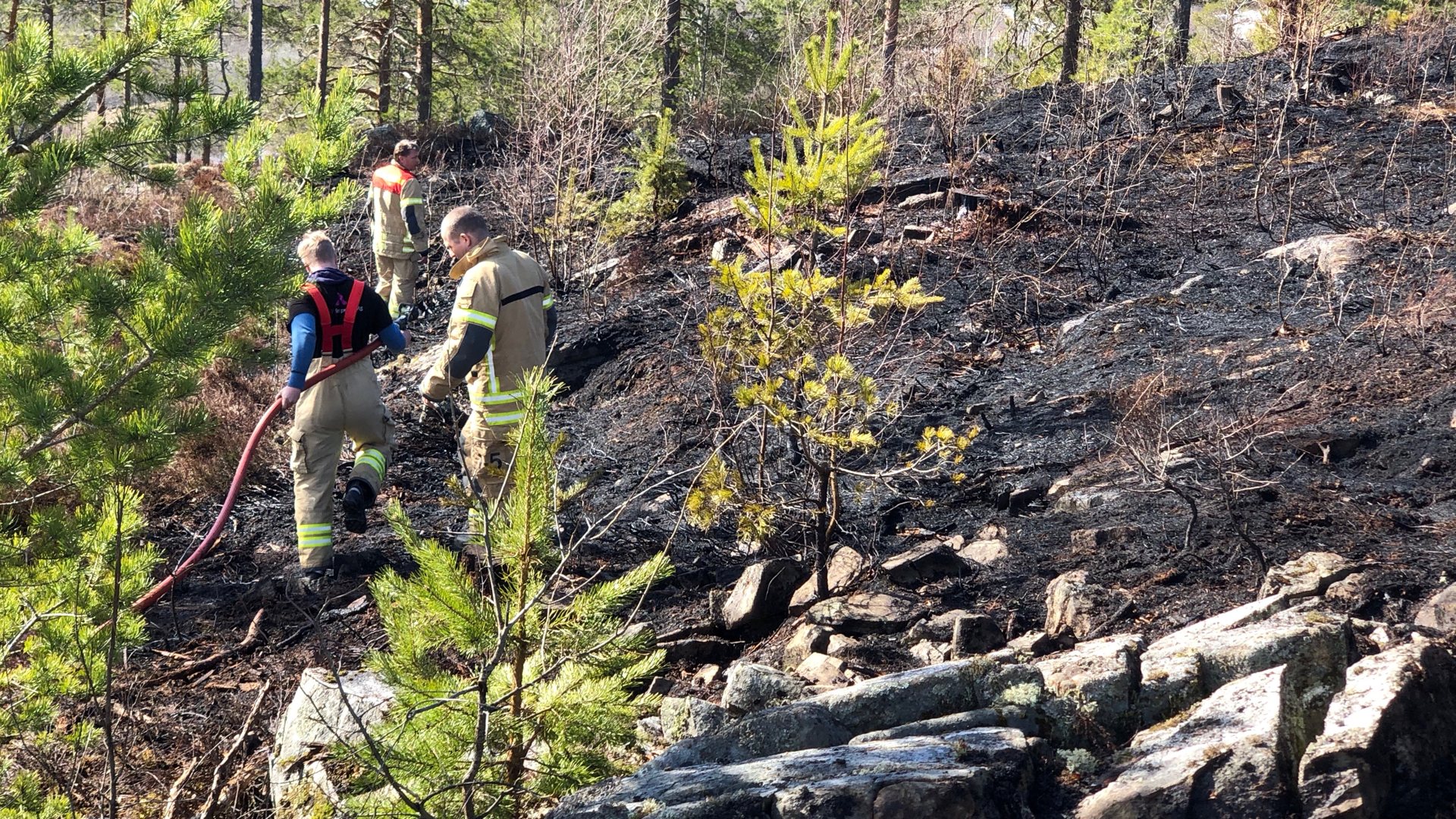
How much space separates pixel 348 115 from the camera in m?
4.61

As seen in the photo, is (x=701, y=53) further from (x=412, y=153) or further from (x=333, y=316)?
(x=333, y=316)

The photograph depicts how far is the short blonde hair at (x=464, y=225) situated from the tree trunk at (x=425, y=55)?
12.9 metres

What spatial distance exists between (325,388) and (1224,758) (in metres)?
4.80

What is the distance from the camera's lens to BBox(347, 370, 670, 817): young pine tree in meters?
3.01

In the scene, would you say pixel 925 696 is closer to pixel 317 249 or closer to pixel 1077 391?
pixel 317 249

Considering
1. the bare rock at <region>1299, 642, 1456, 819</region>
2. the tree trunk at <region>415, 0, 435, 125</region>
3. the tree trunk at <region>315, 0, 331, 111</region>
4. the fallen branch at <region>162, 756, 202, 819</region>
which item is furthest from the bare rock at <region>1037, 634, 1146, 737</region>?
the tree trunk at <region>315, 0, 331, 111</region>

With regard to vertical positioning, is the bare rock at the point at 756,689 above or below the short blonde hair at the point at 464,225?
below

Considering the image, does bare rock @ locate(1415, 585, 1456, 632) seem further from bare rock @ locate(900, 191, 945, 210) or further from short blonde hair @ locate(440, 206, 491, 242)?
bare rock @ locate(900, 191, 945, 210)

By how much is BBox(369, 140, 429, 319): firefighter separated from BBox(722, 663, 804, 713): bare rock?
6.29 metres

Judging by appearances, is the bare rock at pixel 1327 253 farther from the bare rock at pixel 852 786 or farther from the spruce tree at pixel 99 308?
the spruce tree at pixel 99 308

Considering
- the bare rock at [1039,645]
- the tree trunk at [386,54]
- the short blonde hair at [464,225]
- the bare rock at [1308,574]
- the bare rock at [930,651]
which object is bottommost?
the bare rock at [930,651]

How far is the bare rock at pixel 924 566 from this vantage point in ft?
17.4

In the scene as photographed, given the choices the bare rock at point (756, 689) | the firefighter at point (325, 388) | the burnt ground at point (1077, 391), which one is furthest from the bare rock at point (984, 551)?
the firefighter at point (325, 388)

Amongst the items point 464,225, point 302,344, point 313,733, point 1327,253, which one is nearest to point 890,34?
point 1327,253
